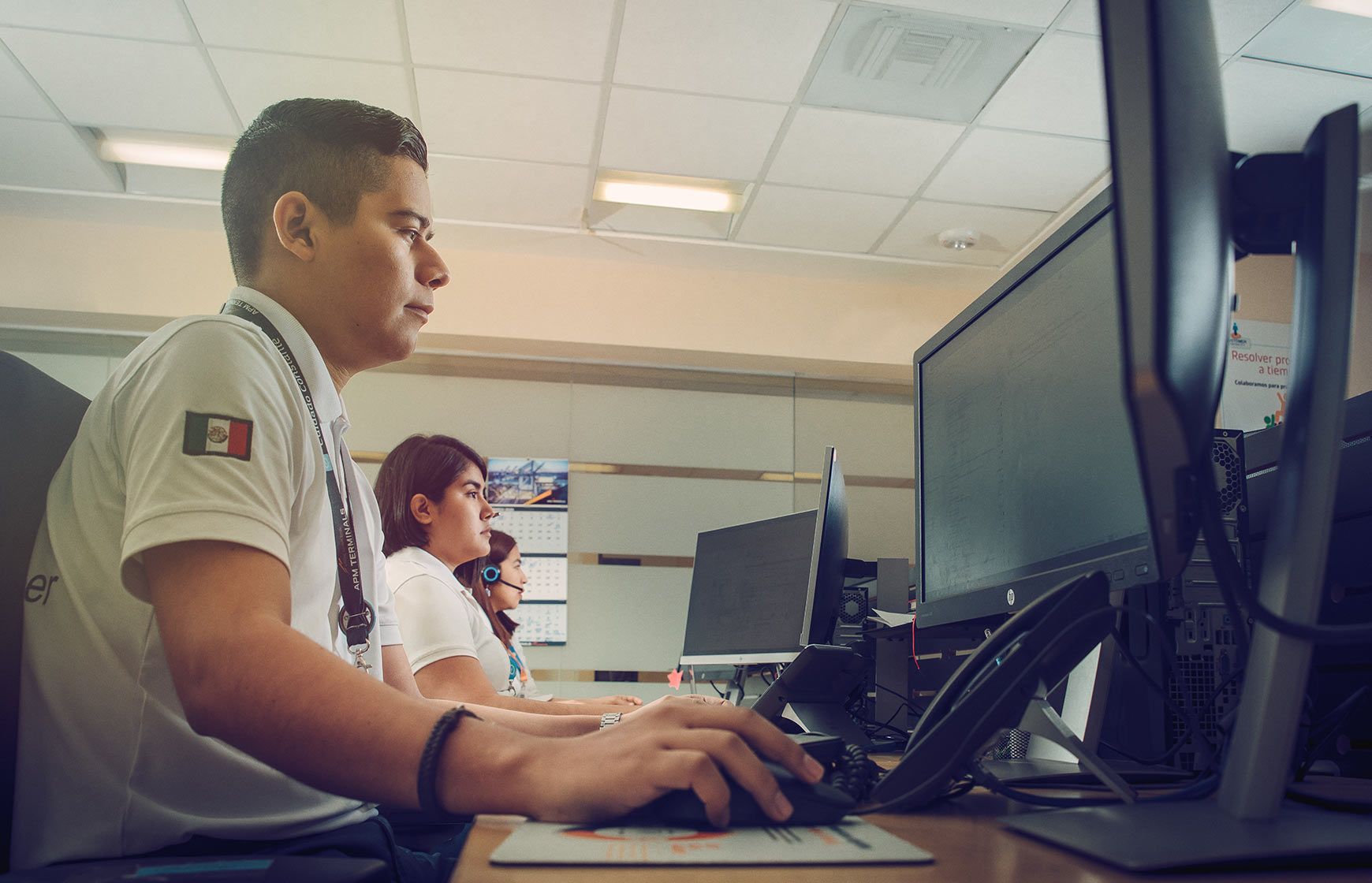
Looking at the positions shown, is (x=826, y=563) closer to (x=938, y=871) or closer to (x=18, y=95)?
(x=938, y=871)

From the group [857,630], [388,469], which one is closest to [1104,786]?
[857,630]

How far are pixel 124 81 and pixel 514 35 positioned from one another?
1471 millimetres

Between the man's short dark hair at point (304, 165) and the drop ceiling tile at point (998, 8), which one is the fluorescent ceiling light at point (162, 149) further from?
Result: the man's short dark hair at point (304, 165)

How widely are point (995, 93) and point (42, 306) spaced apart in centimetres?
424

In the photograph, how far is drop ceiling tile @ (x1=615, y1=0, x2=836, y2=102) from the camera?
2.79 meters

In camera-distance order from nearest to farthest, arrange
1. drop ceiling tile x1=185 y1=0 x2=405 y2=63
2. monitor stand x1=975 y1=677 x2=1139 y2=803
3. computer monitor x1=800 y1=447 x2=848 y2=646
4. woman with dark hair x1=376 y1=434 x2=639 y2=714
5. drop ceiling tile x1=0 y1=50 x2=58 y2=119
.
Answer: monitor stand x1=975 y1=677 x2=1139 y2=803 → computer monitor x1=800 y1=447 x2=848 y2=646 → woman with dark hair x1=376 y1=434 x2=639 y2=714 → drop ceiling tile x1=185 y1=0 x2=405 y2=63 → drop ceiling tile x1=0 y1=50 x2=58 y2=119

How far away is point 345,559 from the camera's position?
96 centimetres

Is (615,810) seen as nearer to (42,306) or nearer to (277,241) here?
(277,241)

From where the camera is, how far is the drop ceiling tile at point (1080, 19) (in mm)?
2715

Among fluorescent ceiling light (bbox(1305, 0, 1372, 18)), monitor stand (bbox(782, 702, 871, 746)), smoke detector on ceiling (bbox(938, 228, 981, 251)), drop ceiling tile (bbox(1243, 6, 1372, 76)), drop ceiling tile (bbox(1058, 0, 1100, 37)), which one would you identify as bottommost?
monitor stand (bbox(782, 702, 871, 746))

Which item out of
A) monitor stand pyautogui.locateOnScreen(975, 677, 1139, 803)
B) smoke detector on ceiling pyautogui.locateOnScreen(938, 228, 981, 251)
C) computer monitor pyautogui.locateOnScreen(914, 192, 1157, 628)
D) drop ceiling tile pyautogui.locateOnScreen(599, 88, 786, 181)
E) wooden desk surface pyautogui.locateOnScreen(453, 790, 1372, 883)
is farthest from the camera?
smoke detector on ceiling pyautogui.locateOnScreen(938, 228, 981, 251)

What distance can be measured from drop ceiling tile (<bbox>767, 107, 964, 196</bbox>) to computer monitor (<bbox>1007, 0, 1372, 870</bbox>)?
2.94 m

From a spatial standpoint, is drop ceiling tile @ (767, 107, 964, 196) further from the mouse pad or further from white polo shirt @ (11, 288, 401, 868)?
the mouse pad

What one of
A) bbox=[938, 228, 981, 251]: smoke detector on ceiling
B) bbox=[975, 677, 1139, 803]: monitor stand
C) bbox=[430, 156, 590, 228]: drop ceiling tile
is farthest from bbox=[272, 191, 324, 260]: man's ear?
bbox=[938, 228, 981, 251]: smoke detector on ceiling
